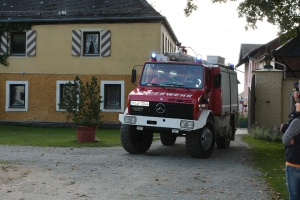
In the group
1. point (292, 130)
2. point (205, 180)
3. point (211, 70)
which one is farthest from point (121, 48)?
Result: point (292, 130)

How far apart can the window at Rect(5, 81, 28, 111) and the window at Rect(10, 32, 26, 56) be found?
67.4 inches

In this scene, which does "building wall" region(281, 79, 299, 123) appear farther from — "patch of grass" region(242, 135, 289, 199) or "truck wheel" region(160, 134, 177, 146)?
"truck wheel" region(160, 134, 177, 146)

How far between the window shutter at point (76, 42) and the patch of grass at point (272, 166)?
12.1m

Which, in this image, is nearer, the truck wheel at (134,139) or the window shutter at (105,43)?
the truck wheel at (134,139)

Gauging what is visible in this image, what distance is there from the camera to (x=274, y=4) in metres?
17.7

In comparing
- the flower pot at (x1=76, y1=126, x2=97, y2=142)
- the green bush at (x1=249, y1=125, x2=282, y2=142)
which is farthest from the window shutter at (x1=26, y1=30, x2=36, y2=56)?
the green bush at (x1=249, y1=125, x2=282, y2=142)

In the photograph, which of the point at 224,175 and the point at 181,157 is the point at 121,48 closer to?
the point at 181,157

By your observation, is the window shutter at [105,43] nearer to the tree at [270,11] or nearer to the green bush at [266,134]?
the green bush at [266,134]

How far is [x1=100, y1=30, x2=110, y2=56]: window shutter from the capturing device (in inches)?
1089

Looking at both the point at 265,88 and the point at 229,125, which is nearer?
the point at 229,125

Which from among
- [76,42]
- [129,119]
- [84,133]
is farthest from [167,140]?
[76,42]

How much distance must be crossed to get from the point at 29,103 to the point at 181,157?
1621 cm

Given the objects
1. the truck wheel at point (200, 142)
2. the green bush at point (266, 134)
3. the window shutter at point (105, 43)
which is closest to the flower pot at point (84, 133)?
the truck wheel at point (200, 142)

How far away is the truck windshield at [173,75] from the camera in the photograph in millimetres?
14336
